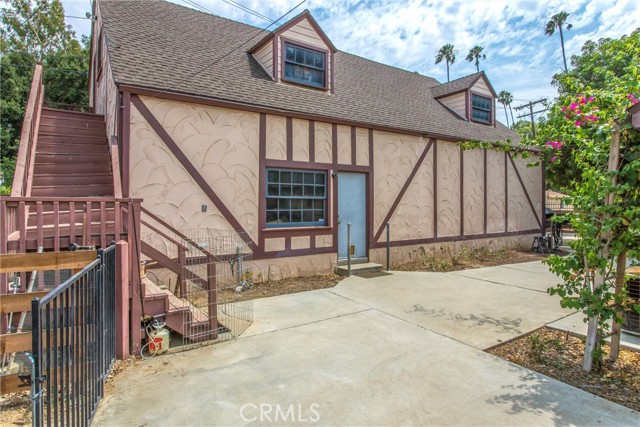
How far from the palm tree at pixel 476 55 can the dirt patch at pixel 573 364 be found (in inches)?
1855

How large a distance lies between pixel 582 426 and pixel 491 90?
1405 cm

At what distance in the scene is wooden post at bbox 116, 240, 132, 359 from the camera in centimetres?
365

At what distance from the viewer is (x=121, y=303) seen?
368 centimetres

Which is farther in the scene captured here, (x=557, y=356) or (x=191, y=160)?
(x=191, y=160)

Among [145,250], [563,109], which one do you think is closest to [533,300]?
[563,109]

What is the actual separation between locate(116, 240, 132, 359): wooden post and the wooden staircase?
303 centimetres

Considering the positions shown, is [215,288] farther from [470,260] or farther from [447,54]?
[447,54]

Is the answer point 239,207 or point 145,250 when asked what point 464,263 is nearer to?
point 239,207

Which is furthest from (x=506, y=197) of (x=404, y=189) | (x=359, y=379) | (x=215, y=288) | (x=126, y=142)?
(x=126, y=142)

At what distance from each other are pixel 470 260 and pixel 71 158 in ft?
35.5

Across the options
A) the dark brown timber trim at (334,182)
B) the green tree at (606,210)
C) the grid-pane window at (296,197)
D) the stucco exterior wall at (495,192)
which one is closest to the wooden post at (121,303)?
the grid-pane window at (296,197)

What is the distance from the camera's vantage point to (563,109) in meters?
4.16

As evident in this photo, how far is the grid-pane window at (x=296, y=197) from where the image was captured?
782 cm

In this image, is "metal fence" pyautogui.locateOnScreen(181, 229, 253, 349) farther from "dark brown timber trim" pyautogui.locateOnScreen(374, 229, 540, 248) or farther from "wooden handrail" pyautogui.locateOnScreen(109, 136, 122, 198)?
"dark brown timber trim" pyautogui.locateOnScreen(374, 229, 540, 248)
